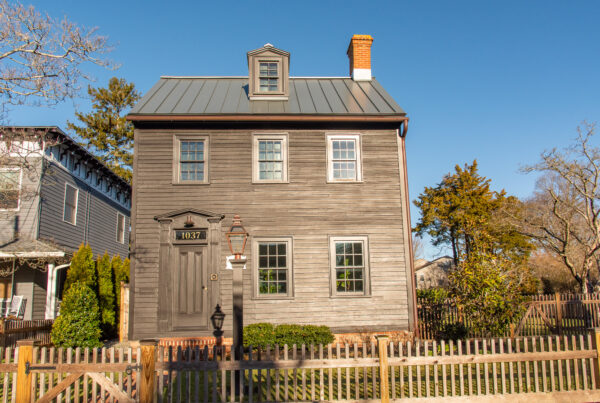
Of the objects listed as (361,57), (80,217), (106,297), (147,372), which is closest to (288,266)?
(147,372)

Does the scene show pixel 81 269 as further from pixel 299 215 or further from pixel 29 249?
pixel 299 215

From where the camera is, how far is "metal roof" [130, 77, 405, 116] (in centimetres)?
1358

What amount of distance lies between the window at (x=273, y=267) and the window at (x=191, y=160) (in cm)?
265

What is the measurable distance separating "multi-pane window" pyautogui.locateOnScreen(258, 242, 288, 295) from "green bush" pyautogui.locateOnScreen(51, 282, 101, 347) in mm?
4584

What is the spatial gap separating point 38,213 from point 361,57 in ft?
42.1

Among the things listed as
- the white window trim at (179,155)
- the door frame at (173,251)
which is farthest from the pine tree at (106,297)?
the white window trim at (179,155)

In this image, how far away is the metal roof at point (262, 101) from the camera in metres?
13.6

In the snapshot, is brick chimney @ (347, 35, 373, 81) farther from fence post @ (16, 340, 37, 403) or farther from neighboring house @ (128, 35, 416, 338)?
fence post @ (16, 340, 37, 403)

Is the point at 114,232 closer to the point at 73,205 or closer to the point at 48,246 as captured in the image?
the point at 73,205

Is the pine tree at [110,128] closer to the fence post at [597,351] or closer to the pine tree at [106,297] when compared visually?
the pine tree at [106,297]

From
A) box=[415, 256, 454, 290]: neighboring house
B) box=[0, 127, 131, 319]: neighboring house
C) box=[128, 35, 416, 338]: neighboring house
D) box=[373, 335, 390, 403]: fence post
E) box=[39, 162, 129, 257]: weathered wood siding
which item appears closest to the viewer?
box=[373, 335, 390, 403]: fence post

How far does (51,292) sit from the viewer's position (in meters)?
15.0

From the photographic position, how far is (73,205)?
1803 centimetres

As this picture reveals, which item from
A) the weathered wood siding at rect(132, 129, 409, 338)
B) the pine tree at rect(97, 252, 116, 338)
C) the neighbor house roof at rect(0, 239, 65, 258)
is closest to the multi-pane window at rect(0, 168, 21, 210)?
the neighbor house roof at rect(0, 239, 65, 258)
